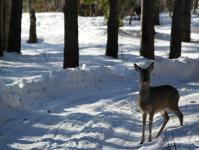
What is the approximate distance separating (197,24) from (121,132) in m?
38.8

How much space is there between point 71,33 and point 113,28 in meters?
6.15

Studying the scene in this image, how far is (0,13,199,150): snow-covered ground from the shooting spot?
34.4 ft

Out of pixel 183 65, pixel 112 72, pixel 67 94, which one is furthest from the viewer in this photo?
pixel 183 65

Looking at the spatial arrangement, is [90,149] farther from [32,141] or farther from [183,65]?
[183,65]

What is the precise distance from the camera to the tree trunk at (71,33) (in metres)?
19.8

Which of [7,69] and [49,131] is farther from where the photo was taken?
[7,69]

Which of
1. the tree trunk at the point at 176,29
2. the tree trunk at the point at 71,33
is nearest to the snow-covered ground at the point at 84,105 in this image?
the tree trunk at the point at 71,33

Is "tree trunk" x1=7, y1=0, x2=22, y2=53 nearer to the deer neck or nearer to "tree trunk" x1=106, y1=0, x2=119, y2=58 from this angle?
"tree trunk" x1=106, y1=0, x2=119, y2=58

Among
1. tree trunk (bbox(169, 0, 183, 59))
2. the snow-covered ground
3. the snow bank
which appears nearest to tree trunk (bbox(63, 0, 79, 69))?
the snow-covered ground

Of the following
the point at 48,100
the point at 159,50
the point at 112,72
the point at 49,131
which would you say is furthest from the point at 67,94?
the point at 159,50

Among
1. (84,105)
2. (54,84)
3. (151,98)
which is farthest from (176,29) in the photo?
→ (151,98)

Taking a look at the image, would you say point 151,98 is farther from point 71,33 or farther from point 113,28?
point 113,28

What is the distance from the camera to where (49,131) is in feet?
37.6

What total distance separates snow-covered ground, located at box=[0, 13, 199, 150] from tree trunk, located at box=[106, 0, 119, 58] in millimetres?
650
